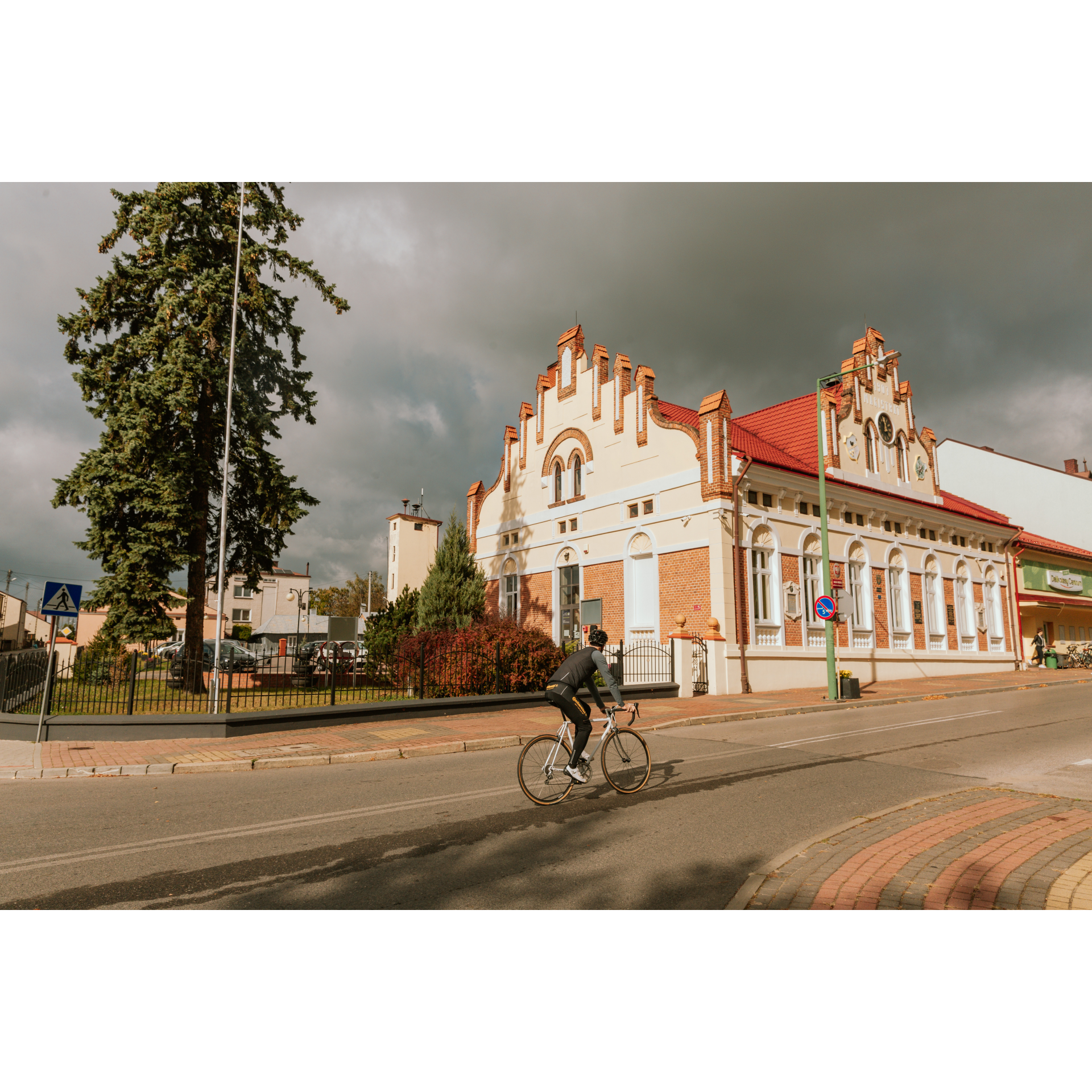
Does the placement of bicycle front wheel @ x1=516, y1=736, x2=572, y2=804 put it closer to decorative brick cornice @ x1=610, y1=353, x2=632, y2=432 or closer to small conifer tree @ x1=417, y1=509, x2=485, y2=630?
small conifer tree @ x1=417, y1=509, x2=485, y2=630

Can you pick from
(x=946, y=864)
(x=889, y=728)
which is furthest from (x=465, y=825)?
(x=889, y=728)

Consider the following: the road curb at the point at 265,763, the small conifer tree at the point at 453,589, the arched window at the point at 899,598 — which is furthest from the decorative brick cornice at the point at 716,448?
the road curb at the point at 265,763

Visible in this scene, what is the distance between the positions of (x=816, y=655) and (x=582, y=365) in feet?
44.6

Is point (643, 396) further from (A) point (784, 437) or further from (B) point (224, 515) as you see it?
(B) point (224, 515)

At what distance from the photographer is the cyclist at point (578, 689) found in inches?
299

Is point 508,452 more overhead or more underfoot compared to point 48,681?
more overhead

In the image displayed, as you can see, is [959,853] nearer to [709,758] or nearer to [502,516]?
[709,758]

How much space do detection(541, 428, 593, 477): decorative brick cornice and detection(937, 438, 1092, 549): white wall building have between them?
1159 inches

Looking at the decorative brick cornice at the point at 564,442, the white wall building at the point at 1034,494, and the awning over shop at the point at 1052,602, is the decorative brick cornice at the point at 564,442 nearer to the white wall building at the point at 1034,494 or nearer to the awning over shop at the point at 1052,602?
the awning over shop at the point at 1052,602

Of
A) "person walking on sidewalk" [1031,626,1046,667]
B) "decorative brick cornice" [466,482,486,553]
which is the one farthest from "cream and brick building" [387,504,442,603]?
"person walking on sidewalk" [1031,626,1046,667]

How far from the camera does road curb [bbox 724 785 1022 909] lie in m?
4.50

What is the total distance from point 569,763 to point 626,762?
746 millimetres

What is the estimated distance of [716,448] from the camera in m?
21.3

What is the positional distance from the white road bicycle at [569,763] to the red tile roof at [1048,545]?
34.1 m
